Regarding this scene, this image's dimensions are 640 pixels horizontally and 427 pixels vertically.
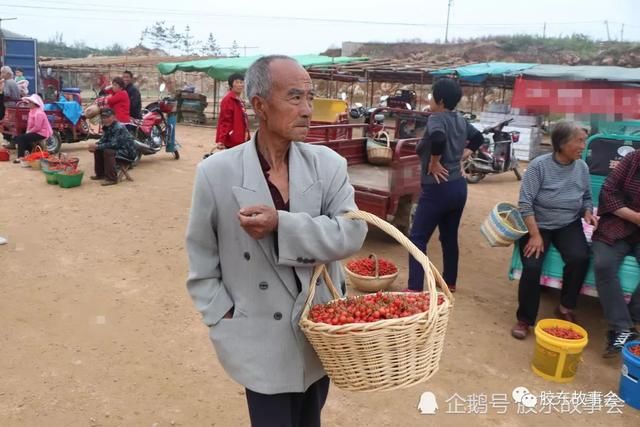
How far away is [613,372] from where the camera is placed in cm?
356

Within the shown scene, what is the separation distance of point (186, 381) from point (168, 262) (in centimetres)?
213

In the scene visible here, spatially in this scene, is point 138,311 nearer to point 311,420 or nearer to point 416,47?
point 311,420

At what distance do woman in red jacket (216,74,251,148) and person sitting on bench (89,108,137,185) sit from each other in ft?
Result: 8.95

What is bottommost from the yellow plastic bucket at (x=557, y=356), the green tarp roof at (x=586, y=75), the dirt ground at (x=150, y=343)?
the dirt ground at (x=150, y=343)

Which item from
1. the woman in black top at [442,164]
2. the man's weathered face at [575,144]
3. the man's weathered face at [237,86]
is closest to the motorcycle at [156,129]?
the man's weathered face at [237,86]

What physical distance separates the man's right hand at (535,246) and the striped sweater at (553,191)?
13cm

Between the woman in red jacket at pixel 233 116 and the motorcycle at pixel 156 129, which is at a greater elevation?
the woman in red jacket at pixel 233 116

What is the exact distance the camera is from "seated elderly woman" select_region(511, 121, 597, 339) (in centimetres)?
390

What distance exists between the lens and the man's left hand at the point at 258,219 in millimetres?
1498

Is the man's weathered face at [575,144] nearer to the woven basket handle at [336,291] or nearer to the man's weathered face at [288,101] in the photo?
the woven basket handle at [336,291]

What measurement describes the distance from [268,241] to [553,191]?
9.44ft

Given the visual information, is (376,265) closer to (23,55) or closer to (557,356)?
(557,356)

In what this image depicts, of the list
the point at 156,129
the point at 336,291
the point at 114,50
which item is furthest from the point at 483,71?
the point at 114,50

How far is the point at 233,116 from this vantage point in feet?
20.7
